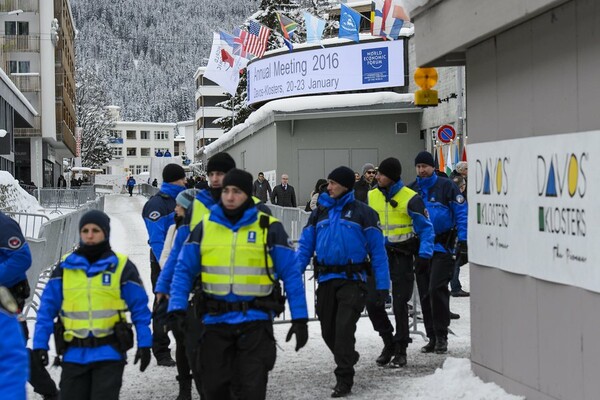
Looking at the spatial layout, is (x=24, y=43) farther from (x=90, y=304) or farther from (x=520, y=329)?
(x=90, y=304)

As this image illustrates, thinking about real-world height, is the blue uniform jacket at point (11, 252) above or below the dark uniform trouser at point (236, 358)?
above

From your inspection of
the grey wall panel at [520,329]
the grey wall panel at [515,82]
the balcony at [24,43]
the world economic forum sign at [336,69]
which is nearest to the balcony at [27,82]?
the balcony at [24,43]

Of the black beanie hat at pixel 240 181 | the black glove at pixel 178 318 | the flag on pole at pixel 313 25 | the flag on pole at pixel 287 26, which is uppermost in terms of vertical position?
the flag on pole at pixel 287 26

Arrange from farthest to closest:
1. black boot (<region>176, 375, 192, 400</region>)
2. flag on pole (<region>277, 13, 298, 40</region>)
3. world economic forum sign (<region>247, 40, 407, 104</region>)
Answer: world economic forum sign (<region>247, 40, 407, 104</region>) → flag on pole (<region>277, 13, 298, 40</region>) → black boot (<region>176, 375, 192, 400</region>)

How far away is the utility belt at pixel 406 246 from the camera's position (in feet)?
30.0

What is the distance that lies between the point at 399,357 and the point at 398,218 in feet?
4.42

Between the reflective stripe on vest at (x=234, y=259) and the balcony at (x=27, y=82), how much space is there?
6073 centimetres

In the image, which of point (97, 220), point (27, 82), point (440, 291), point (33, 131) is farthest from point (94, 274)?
point (27, 82)

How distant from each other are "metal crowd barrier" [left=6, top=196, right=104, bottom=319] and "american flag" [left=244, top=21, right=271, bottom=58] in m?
17.8

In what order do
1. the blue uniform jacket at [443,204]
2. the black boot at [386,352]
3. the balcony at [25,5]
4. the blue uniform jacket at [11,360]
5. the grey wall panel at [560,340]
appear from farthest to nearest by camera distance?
1. the balcony at [25,5]
2. the blue uniform jacket at [443,204]
3. the black boot at [386,352]
4. the grey wall panel at [560,340]
5. the blue uniform jacket at [11,360]

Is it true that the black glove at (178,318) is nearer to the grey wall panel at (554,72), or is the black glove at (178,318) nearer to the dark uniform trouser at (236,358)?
the dark uniform trouser at (236,358)

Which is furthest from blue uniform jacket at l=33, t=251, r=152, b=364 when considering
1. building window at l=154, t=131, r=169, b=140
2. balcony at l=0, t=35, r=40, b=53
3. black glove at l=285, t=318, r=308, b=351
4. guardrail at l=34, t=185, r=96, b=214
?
building window at l=154, t=131, r=169, b=140

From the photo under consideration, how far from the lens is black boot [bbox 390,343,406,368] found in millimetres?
8859

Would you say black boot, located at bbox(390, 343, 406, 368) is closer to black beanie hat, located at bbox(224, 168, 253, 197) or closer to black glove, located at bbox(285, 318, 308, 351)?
black glove, located at bbox(285, 318, 308, 351)
